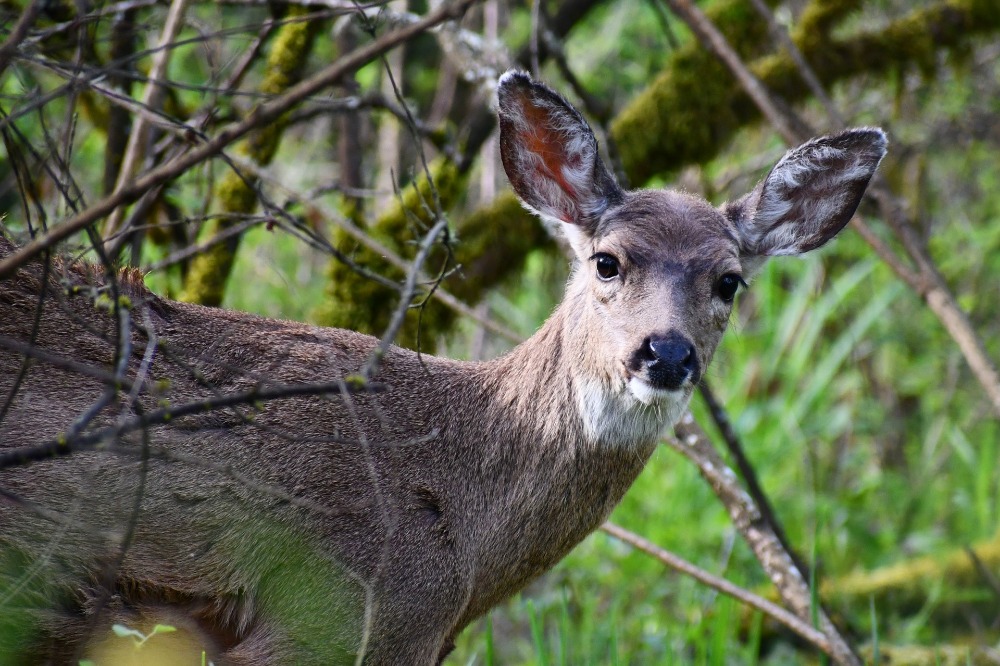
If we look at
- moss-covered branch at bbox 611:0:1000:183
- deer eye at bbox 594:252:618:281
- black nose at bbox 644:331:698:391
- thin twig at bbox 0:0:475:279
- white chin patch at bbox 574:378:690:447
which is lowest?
moss-covered branch at bbox 611:0:1000:183

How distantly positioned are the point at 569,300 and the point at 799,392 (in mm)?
6302

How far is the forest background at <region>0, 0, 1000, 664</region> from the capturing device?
6348 mm

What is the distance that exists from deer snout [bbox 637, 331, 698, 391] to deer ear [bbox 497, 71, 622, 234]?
3.49 feet

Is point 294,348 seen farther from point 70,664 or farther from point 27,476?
point 70,664

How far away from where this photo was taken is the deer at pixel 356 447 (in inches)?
163

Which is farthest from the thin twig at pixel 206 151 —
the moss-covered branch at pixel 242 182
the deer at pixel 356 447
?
the moss-covered branch at pixel 242 182

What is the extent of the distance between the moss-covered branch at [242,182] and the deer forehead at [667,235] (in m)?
2.46

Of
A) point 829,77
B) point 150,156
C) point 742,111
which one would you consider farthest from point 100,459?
point 829,77

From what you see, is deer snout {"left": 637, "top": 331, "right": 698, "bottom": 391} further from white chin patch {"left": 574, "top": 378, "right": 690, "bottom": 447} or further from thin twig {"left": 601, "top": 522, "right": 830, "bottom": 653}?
thin twig {"left": 601, "top": 522, "right": 830, "bottom": 653}

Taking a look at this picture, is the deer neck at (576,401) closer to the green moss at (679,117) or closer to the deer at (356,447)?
the deer at (356,447)

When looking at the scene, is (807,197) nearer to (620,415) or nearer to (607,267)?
(607,267)

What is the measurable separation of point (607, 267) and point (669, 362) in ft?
2.31

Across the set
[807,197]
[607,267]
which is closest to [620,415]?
[607,267]

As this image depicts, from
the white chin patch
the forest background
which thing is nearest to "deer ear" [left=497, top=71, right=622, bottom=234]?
the forest background
